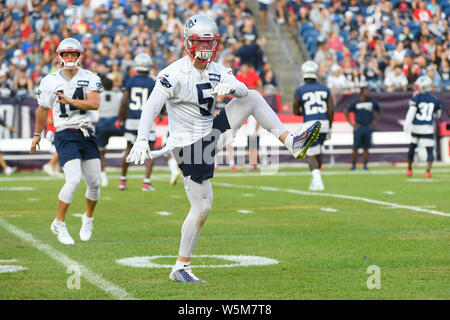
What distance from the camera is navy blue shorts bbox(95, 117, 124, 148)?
1720 centimetres

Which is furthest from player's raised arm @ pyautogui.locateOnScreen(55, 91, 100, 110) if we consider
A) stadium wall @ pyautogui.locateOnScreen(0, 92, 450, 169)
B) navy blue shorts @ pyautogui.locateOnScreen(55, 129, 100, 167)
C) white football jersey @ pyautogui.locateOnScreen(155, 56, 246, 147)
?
stadium wall @ pyautogui.locateOnScreen(0, 92, 450, 169)

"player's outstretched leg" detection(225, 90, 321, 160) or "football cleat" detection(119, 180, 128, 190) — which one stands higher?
"player's outstretched leg" detection(225, 90, 321, 160)

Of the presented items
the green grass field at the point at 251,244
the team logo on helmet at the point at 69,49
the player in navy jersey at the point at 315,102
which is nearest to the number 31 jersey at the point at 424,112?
the green grass field at the point at 251,244

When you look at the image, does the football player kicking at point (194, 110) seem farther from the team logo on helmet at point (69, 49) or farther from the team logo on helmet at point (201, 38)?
the team logo on helmet at point (69, 49)

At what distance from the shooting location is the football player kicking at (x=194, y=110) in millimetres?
6375

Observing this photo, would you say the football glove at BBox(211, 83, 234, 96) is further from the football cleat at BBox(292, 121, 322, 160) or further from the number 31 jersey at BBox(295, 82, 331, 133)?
the number 31 jersey at BBox(295, 82, 331, 133)

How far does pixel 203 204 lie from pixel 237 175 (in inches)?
516

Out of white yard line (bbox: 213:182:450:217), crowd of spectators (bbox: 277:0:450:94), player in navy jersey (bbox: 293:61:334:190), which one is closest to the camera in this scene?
white yard line (bbox: 213:182:450:217)

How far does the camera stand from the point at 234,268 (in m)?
6.97

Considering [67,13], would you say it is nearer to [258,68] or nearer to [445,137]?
[258,68]

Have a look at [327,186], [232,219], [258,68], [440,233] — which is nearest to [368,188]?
[327,186]

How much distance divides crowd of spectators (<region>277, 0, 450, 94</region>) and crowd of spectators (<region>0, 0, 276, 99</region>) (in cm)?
158

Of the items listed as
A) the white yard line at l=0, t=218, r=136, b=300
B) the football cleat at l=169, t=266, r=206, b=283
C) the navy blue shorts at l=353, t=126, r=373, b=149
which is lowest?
the white yard line at l=0, t=218, r=136, b=300

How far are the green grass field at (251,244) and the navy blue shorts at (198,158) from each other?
0.76 metres
